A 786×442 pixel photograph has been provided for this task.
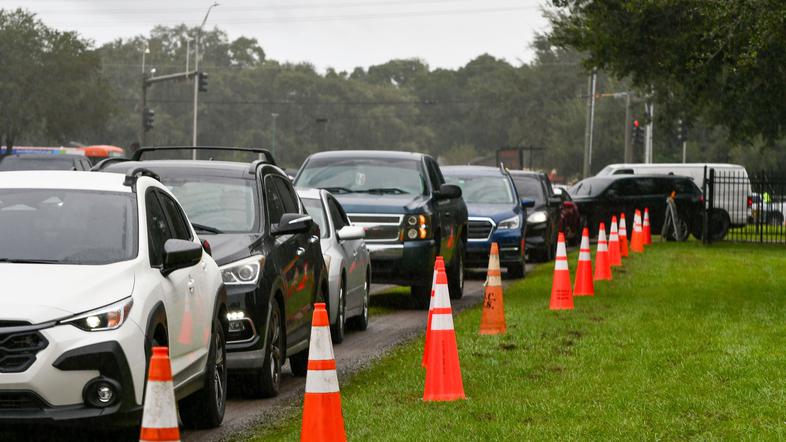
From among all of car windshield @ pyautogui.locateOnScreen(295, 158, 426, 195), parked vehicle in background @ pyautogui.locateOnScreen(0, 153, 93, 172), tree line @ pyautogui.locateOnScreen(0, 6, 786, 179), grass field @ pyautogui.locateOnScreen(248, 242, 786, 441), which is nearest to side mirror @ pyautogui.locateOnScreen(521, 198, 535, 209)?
grass field @ pyautogui.locateOnScreen(248, 242, 786, 441)

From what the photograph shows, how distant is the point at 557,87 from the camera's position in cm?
12688

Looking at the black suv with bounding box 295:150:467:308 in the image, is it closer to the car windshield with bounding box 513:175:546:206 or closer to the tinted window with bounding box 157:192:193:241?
the car windshield with bounding box 513:175:546:206

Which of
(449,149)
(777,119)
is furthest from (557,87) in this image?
(777,119)

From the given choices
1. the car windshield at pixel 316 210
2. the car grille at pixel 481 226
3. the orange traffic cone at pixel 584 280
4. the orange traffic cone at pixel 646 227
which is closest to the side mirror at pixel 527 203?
the car grille at pixel 481 226

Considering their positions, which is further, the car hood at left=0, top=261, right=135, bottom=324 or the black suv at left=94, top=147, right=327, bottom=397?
the black suv at left=94, top=147, right=327, bottom=397

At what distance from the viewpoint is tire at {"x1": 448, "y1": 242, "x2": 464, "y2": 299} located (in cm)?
2027

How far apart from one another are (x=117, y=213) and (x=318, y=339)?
1677 millimetres

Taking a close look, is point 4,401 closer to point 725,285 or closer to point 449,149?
point 725,285

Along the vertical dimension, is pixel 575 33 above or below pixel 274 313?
above

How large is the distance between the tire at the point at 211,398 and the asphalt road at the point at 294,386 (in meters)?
0.07

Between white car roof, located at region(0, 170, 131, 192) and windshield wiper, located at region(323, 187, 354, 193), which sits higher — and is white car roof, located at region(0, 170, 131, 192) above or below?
above

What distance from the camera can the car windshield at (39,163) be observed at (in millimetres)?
30391

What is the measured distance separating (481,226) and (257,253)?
44.8 feet

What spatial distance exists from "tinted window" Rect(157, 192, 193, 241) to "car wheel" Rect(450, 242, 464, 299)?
10766 mm
